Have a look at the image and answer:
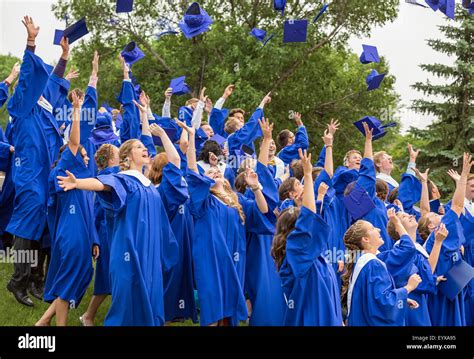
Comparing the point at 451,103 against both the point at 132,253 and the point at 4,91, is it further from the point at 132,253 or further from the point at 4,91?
the point at 132,253

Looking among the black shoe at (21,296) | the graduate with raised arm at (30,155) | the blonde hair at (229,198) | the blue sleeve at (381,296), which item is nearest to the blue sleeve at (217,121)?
the graduate with raised arm at (30,155)

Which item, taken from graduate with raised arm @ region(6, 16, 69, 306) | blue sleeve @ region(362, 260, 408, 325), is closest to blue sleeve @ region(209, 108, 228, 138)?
graduate with raised arm @ region(6, 16, 69, 306)

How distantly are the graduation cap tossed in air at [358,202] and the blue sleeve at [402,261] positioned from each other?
5.09ft

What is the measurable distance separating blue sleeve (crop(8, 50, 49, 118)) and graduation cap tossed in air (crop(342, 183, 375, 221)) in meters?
3.17

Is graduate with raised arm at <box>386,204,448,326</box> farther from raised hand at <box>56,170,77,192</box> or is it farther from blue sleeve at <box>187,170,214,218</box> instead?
raised hand at <box>56,170,77,192</box>

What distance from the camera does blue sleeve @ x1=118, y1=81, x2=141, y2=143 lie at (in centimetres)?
900

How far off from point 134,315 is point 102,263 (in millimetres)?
1490

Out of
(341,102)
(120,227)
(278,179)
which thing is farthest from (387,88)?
(120,227)

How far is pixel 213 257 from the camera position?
6531mm

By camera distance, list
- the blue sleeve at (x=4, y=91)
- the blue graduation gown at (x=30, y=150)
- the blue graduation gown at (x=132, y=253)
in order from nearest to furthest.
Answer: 1. the blue graduation gown at (x=132, y=253)
2. the blue graduation gown at (x=30, y=150)
3. the blue sleeve at (x=4, y=91)

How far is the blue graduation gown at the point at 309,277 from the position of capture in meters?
5.19

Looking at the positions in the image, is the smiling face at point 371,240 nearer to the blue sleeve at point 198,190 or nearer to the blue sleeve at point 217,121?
the blue sleeve at point 198,190

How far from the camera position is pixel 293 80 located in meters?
18.6

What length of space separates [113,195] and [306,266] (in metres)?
1.54
